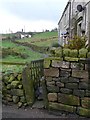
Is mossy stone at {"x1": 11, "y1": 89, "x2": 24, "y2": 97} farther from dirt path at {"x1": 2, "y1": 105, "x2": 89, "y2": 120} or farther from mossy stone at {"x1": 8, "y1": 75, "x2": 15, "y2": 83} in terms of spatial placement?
dirt path at {"x1": 2, "y1": 105, "x2": 89, "y2": 120}

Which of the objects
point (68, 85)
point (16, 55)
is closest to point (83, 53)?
point (68, 85)

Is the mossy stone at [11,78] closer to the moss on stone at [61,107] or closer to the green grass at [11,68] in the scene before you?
the green grass at [11,68]

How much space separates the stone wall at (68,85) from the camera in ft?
19.9

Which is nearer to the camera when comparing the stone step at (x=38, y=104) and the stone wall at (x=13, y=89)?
the stone step at (x=38, y=104)

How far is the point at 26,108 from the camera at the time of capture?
6.88 meters

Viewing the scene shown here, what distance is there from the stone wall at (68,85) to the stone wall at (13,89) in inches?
38.3

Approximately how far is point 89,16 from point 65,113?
571 centimetres

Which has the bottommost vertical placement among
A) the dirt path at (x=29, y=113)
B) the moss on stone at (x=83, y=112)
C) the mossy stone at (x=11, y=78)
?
the dirt path at (x=29, y=113)

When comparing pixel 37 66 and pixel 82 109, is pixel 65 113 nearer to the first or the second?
pixel 82 109

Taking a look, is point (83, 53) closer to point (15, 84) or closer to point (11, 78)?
point (15, 84)

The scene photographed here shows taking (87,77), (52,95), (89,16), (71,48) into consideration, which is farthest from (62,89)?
(89,16)

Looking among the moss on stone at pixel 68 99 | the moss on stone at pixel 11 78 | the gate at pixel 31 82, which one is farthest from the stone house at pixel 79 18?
the moss on stone at pixel 68 99

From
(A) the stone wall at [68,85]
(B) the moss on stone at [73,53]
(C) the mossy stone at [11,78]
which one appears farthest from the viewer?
(C) the mossy stone at [11,78]

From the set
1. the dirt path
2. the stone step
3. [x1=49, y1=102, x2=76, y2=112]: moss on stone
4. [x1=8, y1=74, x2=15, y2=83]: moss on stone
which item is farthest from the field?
[x1=49, y1=102, x2=76, y2=112]: moss on stone
